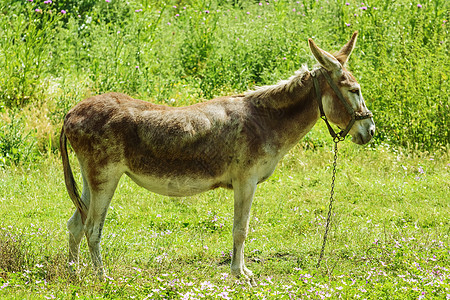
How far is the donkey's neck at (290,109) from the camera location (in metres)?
5.65

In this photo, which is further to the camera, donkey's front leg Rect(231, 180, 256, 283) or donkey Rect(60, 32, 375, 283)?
donkey's front leg Rect(231, 180, 256, 283)

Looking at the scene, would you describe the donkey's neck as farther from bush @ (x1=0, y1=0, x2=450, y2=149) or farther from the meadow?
bush @ (x1=0, y1=0, x2=450, y2=149)

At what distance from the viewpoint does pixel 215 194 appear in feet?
28.1

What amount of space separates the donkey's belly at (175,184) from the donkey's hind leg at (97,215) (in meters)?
0.27

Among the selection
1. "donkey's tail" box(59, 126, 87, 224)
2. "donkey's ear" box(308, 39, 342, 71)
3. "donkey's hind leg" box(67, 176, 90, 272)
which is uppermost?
Answer: "donkey's ear" box(308, 39, 342, 71)

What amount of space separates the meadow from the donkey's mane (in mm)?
1718

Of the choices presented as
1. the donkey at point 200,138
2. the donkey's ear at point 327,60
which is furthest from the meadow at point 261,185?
the donkey's ear at point 327,60

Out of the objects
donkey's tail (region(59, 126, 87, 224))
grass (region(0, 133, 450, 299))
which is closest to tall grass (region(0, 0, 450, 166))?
grass (region(0, 133, 450, 299))

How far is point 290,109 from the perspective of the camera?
5.70 metres

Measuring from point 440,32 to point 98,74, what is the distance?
652 cm

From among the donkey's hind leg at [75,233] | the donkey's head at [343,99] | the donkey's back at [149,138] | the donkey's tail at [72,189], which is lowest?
the donkey's hind leg at [75,233]

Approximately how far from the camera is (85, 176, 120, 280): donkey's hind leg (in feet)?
17.8

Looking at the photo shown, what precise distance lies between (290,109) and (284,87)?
0.22 metres

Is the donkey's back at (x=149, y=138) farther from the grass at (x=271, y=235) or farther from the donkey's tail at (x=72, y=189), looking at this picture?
the grass at (x=271, y=235)
